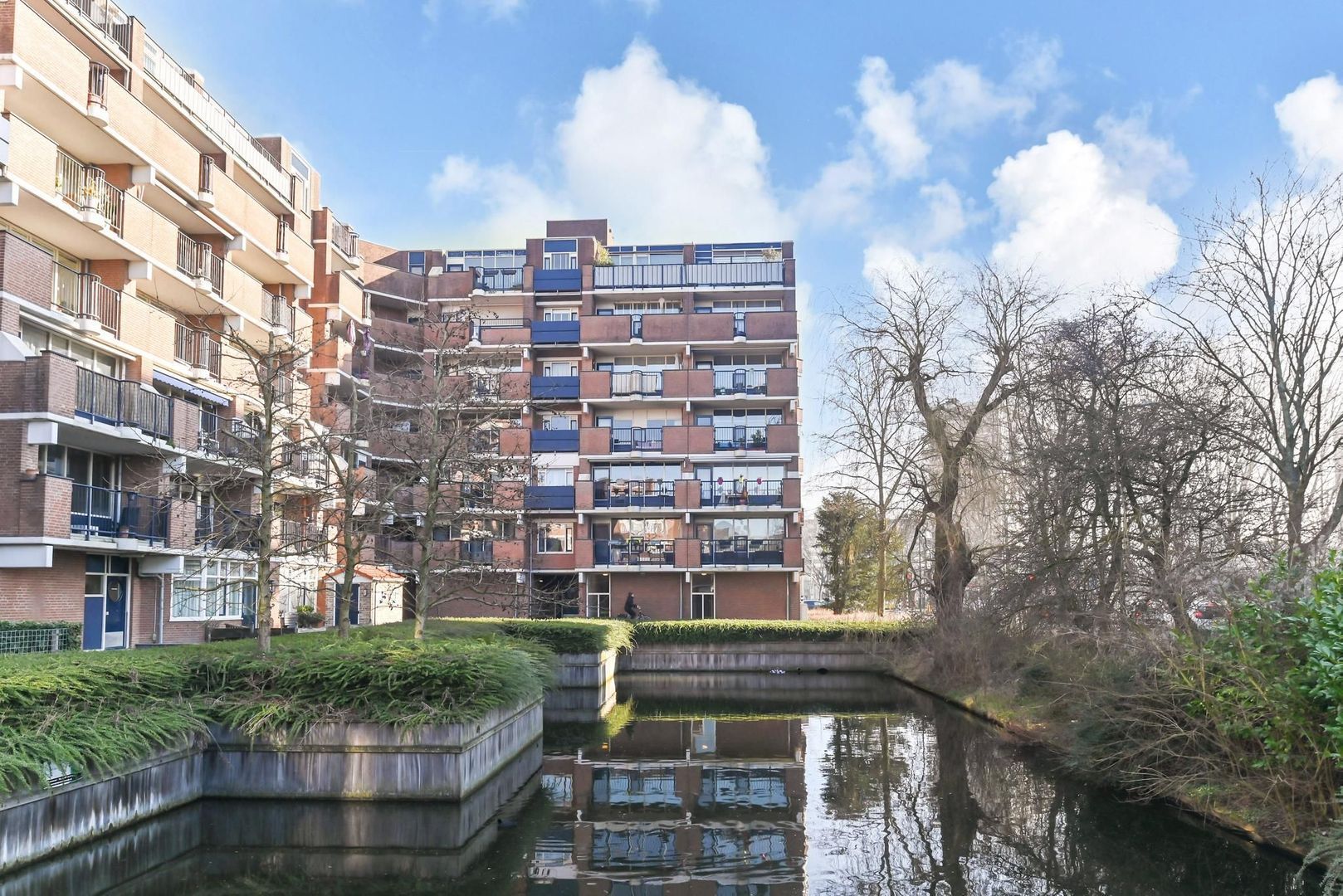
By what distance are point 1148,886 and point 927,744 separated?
10.4 meters

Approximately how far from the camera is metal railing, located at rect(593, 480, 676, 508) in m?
47.8

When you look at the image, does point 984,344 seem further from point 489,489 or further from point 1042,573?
point 489,489

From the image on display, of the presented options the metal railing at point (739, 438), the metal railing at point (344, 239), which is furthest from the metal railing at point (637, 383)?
the metal railing at point (344, 239)

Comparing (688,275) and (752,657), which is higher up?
(688,275)

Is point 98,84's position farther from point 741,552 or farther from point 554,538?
point 741,552

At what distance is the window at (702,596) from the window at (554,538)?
5.69 m

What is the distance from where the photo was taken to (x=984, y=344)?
30547 mm

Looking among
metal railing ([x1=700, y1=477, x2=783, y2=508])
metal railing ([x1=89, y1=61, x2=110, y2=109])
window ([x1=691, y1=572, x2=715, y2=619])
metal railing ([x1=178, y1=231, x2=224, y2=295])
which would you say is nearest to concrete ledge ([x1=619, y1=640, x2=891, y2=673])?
window ([x1=691, y1=572, x2=715, y2=619])

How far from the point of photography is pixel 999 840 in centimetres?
1380

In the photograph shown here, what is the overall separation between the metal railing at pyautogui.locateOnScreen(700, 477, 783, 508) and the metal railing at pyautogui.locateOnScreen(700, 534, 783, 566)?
1.58m

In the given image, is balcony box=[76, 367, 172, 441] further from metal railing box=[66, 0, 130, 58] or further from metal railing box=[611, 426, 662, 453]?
metal railing box=[611, 426, 662, 453]

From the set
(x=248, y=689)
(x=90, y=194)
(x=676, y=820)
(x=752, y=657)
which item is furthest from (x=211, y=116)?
(x=676, y=820)

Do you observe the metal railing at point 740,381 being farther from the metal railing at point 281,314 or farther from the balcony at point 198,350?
the balcony at point 198,350

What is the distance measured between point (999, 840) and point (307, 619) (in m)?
25.3
